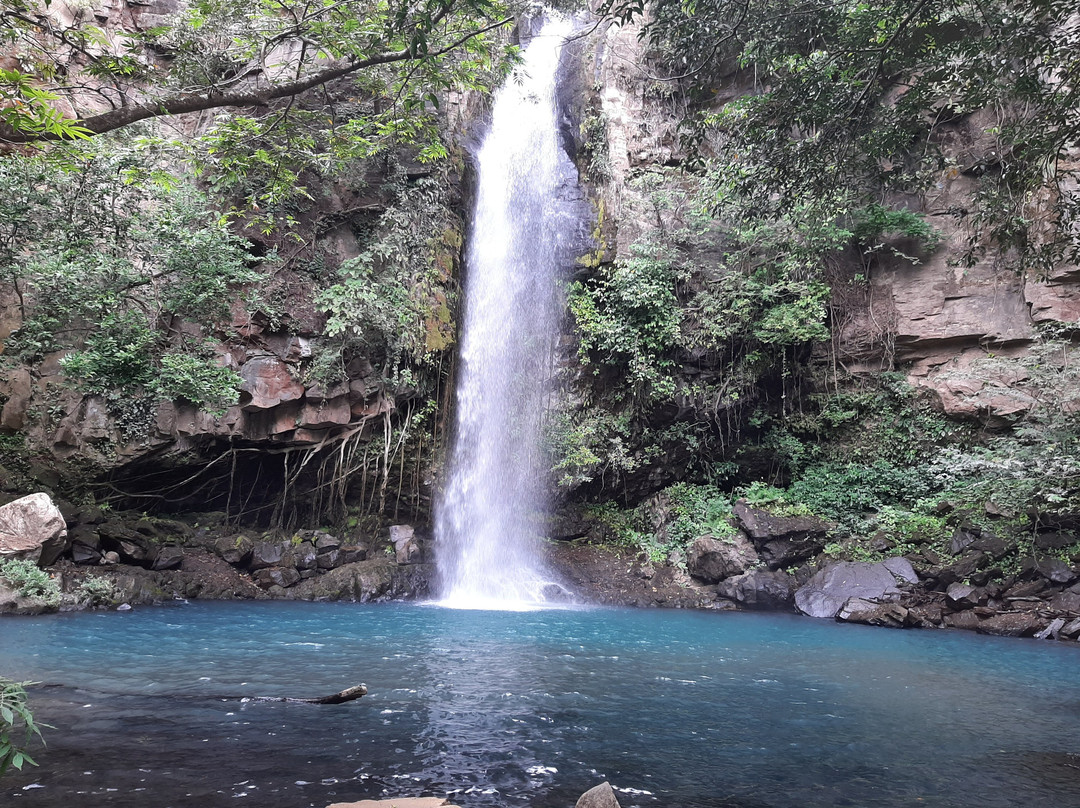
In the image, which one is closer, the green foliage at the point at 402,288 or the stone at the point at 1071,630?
the stone at the point at 1071,630

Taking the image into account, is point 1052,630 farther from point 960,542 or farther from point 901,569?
point 901,569

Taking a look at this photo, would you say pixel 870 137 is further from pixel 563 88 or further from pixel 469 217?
pixel 563 88

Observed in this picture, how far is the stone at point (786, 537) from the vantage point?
1349 centimetres

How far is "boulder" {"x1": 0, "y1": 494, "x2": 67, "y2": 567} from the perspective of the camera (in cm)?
959

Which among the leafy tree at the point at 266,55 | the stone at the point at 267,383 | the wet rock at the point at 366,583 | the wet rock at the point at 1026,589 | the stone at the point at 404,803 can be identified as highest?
the leafy tree at the point at 266,55

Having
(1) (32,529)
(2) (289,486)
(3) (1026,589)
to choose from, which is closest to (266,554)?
(2) (289,486)

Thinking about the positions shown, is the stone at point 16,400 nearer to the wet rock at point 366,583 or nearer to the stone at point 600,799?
the wet rock at point 366,583

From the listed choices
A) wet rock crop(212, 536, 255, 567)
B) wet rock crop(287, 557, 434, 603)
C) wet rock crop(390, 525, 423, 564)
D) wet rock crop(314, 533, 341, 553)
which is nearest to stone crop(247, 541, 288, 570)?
wet rock crop(212, 536, 255, 567)

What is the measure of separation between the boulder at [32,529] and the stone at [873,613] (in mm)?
13250

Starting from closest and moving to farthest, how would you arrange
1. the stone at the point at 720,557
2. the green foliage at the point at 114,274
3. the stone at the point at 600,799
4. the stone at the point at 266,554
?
1. the stone at the point at 600,799
2. the green foliage at the point at 114,274
3. the stone at the point at 266,554
4. the stone at the point at 720,557

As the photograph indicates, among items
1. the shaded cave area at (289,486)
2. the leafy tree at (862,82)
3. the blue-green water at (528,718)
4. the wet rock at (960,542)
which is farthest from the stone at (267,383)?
the wet rock at (960,542)

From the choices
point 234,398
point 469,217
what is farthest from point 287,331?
point 469,217

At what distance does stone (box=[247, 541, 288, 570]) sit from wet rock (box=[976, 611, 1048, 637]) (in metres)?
13.0

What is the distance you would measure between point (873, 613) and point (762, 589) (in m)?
2.08
